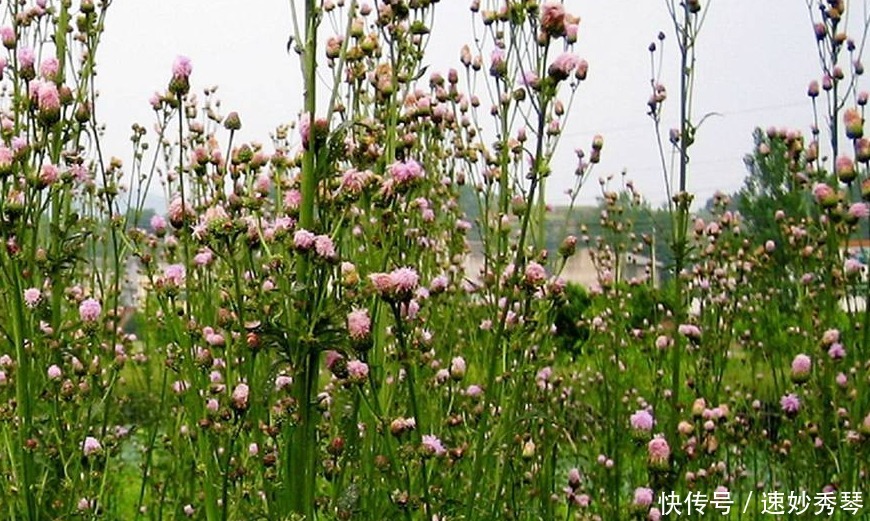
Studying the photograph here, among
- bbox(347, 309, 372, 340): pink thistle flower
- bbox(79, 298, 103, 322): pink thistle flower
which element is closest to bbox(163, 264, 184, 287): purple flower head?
bbox(79, 298, 103, 322): pink thistle flower

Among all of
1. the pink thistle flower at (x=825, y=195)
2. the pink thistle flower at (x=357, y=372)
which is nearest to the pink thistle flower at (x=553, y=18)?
the pink thistle flower at (x=357, y=372)

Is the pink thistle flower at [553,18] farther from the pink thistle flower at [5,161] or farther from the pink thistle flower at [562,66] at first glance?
the pink thistle flower at [5,161]

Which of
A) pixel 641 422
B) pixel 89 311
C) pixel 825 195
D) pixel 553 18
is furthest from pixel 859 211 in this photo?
pixel 89 311

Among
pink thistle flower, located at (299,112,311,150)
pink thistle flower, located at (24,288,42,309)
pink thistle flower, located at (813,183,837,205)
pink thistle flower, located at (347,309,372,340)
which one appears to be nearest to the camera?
pink thistle flower, located at (347,309,372,340)

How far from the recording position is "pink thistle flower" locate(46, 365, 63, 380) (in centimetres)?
237

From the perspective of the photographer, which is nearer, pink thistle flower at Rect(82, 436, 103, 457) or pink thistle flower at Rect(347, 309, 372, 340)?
pink thistle flower at Rect(347, 309, 372, 340)

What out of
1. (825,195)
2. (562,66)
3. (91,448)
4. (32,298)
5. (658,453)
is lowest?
(91,448)

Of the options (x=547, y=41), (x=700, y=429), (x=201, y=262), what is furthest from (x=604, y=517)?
(x=547, y=41)

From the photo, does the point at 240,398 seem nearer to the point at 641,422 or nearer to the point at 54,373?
the point at 641,422

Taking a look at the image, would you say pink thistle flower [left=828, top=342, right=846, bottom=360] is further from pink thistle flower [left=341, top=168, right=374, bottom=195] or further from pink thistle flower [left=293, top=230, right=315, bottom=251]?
pink thistle flower [left=293, top=230, right=315, bottom=251]

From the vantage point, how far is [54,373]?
2506 millimetres

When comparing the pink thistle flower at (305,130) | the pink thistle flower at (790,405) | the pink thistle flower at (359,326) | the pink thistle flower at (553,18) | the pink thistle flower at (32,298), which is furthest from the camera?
the pink thistle flower at (790,405)

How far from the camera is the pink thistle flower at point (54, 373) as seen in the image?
2.37m

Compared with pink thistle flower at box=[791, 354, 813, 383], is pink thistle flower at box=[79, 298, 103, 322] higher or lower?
higher
